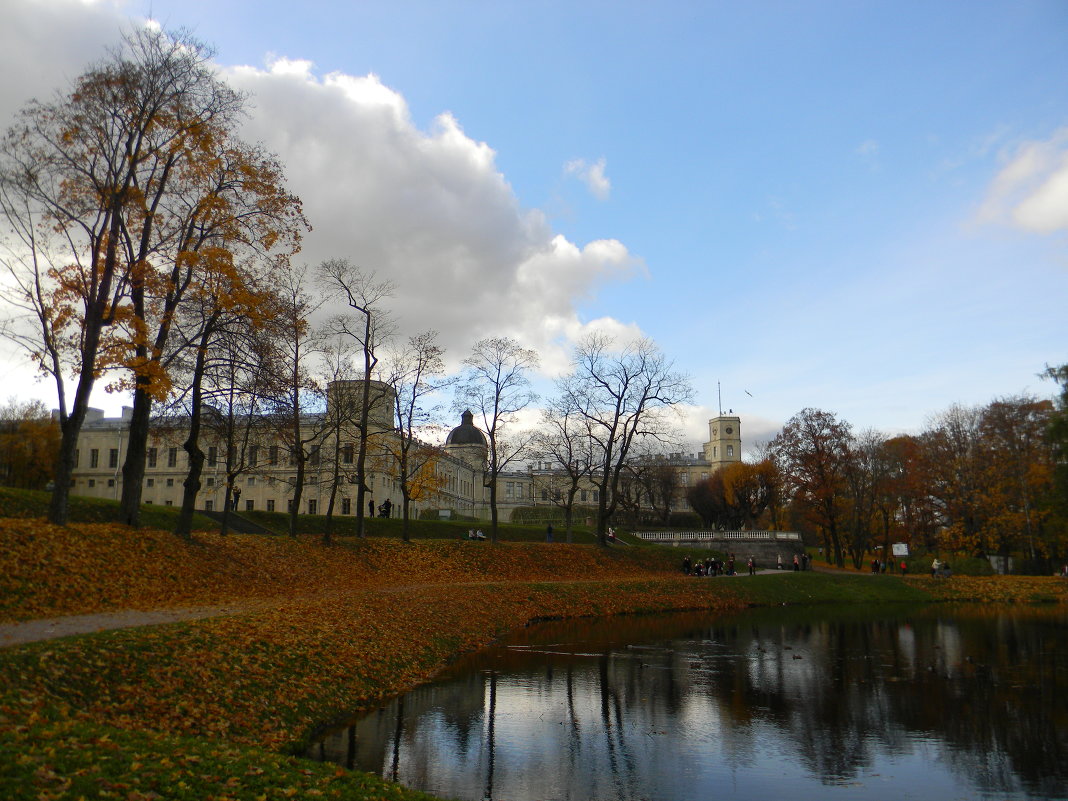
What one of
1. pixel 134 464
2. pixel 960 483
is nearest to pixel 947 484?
pixel 960 483

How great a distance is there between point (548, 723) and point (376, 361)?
27.4 meters

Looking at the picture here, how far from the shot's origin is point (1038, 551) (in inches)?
2253

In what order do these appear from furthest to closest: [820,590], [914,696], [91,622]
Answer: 1. [820,590]
2. [914,696]
3. [91,622]

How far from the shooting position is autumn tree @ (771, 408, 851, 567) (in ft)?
197

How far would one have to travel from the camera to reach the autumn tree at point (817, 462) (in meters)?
60.2

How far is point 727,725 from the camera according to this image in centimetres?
1346

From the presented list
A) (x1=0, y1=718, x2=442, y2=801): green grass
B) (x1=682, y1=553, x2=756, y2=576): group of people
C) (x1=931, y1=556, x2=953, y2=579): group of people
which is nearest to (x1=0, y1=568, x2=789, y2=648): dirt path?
(x1=0, y1=718, x2=442, y2=801): green grass

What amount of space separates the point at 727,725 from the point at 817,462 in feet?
165

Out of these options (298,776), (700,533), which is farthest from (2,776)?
(700,533)

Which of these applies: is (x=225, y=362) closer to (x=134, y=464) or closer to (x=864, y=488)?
(x=134, y=464)

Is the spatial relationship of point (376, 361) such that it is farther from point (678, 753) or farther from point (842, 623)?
point (678, 753)

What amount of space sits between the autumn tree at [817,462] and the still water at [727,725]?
121ft

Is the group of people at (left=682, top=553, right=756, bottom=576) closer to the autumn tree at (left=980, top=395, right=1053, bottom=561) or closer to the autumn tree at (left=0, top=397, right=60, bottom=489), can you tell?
the autumn tree at (left=980, top=395, right=1053, bottom=561)

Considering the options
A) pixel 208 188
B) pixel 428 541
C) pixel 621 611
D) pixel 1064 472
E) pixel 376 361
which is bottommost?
pixel 621 611
